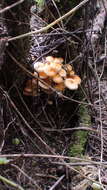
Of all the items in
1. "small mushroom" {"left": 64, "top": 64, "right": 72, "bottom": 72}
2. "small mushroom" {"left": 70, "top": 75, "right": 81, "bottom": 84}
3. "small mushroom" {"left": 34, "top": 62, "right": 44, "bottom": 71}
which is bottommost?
"small mushroom" {"left": 70, "top": 75, "right": 81, "bottom": 84}

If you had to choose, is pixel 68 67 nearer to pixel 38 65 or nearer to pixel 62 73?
pixel 62 73

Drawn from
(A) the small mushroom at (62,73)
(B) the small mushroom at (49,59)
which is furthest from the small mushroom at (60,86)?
(B) the small mushroom at (49,59)

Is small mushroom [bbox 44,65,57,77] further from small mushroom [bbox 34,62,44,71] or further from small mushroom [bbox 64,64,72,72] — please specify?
small mushroom [bbox 64,64,72,72]

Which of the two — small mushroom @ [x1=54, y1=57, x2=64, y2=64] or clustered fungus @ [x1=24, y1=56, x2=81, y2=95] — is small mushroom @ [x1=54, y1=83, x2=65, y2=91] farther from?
small mushroom @ [x1=54, y1=57, x2=64, y2=64]

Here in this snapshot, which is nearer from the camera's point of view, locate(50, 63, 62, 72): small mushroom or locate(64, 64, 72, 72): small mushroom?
locate(50, 63, 62, 72): small mushroom

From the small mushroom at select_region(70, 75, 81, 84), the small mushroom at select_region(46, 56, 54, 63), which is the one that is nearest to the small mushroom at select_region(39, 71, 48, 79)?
the small mushroom at select_region(46, 56, 54, 63)

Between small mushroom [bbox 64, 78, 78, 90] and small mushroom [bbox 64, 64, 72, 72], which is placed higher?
small mushroom [bbox 64, 64, 72, 72]

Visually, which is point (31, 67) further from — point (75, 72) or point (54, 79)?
point (75, 72)

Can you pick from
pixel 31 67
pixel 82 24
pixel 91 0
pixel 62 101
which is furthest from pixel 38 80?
pixel 91 0

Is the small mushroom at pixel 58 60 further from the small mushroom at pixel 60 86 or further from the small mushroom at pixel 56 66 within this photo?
the small mushroom at pixel 60 86
